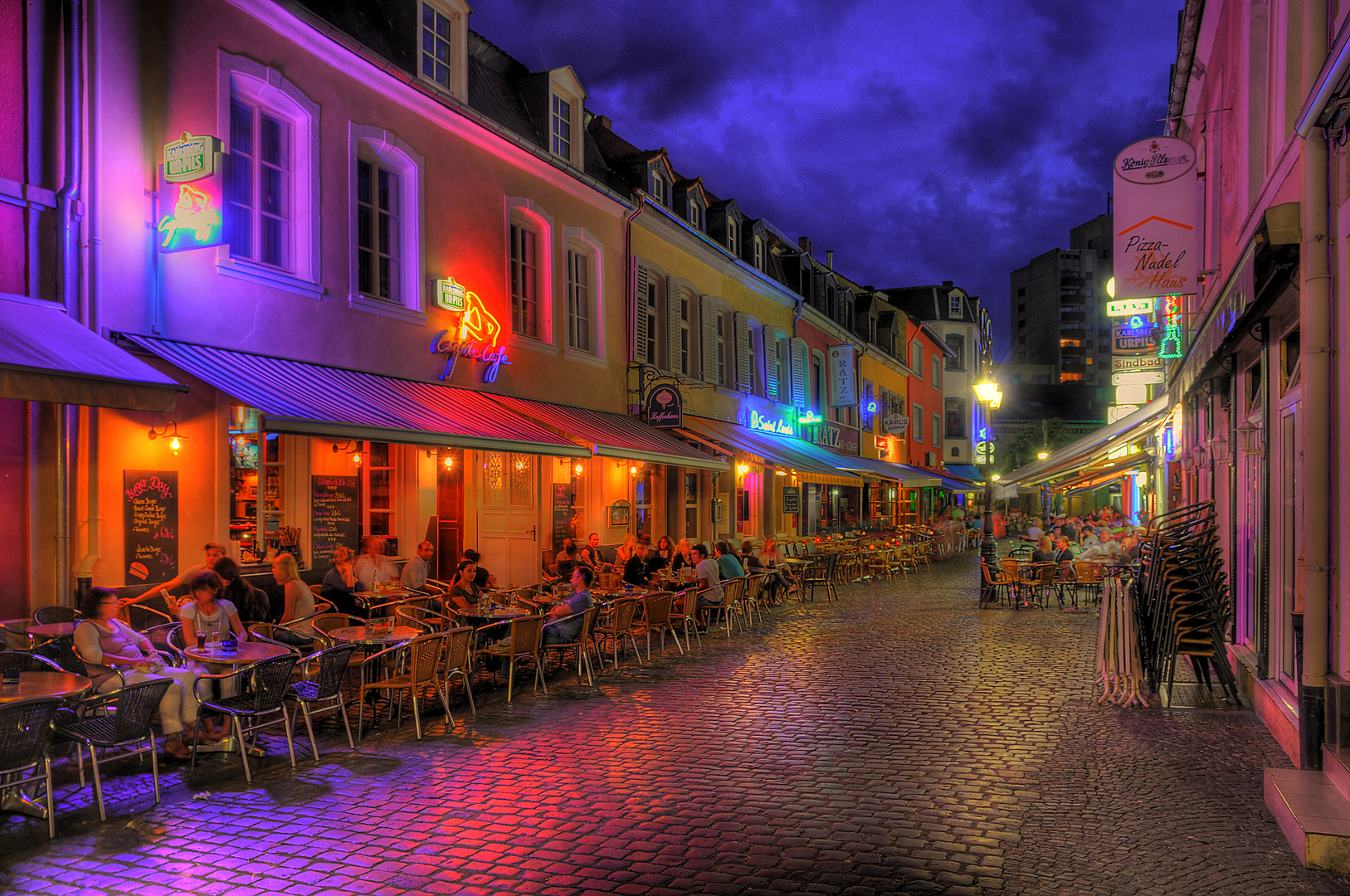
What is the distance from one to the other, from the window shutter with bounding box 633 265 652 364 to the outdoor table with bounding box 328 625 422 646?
9.23m

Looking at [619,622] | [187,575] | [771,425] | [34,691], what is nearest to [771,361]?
[771,425]

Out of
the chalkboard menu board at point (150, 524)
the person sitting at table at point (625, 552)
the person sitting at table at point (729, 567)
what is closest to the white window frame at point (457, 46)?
the chalkboard menu board at point (150, 524)

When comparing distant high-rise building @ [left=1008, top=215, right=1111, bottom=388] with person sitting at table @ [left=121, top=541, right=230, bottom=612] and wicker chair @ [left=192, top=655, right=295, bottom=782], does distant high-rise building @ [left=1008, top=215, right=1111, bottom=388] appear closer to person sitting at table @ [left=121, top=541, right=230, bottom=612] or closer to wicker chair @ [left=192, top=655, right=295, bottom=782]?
person sitting at table @ [left=121, top=541, right=230, bottom=612]

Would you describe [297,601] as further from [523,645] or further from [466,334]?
[466,334]

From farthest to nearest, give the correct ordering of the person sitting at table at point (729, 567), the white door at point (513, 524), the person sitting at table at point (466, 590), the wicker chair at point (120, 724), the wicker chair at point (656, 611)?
1. the white door at point (513, 524)
2. the person sitting at table at point (729, 567)
3. the wicker chair at point (656, 611)
4. the person sitting at table at point (466, 590)
5. the wicker chair at point (120, 724)

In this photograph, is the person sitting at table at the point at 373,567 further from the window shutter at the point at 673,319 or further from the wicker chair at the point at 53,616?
the window shutter at the point at 673,319

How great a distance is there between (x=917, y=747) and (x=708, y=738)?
1.53 metres

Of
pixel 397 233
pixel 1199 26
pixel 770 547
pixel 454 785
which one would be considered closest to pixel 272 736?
pixel 454 785

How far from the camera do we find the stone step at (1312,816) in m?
4.55

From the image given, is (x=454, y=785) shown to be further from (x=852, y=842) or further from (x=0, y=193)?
(x=0, y=193)

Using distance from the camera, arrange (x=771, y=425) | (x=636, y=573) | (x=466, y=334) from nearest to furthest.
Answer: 1. (x=466, y=334)
2. (x=636, y=573)
3. (x=771, y=425)

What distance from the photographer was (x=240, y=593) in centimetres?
853

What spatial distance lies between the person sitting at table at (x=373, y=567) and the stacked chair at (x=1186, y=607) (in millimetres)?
8135

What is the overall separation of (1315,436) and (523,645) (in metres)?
6.26
